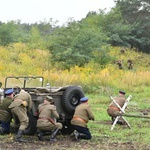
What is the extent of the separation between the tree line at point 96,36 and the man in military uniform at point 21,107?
2290 cm

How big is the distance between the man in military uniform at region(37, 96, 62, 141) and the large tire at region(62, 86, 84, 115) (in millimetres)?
759

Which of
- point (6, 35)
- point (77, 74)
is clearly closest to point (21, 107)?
point (77, 74)

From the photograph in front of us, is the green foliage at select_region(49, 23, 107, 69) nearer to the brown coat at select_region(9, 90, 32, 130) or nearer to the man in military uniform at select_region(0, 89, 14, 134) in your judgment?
the man in military uniform at select_region(0, 89, 14, 134)

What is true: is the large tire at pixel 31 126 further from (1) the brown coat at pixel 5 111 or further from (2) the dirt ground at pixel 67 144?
(1) the brown coat at pixel 5 111

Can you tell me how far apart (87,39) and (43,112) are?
25730 millimetres

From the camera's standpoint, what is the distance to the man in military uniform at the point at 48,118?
1234 centimetres

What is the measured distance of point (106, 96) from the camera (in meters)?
25.3

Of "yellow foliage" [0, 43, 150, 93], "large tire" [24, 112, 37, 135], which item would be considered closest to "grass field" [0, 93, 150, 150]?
"large tire" [24, 112, 37, 135]

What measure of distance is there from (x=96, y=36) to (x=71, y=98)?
83.5ft

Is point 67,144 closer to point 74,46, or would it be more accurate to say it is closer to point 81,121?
point 81,121

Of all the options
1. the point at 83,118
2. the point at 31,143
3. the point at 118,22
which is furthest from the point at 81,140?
the point at 118,22

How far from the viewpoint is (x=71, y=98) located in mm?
13391

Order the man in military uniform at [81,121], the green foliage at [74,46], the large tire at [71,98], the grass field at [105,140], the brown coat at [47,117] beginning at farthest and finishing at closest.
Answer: the green foliage at [74,46] → the large tire at [71,98] → the man in military uniform at [81,121] → the brown coat at [47,117] → the grass field at [105,140]

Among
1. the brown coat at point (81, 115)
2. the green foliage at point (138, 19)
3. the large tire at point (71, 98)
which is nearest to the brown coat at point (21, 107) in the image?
the large tire at point (71, 98)
